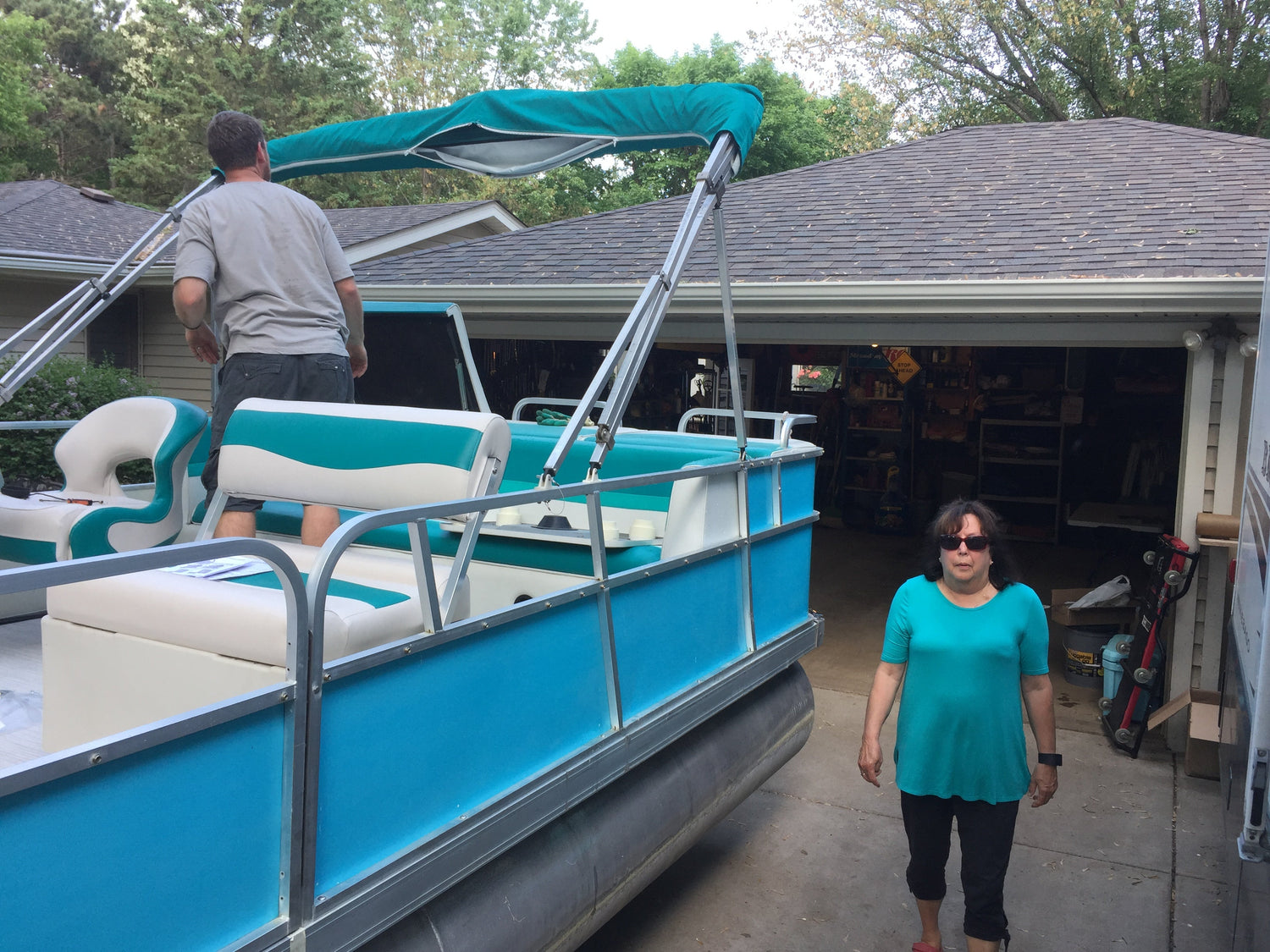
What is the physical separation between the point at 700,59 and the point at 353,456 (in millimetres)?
30713

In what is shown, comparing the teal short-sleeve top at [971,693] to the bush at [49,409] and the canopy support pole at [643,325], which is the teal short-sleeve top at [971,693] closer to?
the canopy support pole at [643,325]

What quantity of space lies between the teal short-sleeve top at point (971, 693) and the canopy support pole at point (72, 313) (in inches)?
115

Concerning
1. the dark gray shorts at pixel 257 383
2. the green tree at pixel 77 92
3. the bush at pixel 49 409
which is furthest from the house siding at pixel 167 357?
the green tree at pixel 77 92

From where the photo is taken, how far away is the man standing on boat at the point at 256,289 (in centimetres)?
320

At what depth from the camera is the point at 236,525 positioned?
314cm

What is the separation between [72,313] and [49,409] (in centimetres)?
759

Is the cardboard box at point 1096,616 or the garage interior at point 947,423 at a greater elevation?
the garage interior at point 947,423

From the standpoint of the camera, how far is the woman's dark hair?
3.03m

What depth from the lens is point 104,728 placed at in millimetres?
2258

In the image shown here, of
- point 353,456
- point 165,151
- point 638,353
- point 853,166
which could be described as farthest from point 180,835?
point 165,151

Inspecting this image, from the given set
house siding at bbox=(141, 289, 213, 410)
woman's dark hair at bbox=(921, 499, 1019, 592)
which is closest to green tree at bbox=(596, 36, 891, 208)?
house siding at bbox=(141, 289, 213, 410)

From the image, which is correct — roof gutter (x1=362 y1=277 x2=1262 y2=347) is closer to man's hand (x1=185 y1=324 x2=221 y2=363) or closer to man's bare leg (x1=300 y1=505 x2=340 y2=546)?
man's hand (x1=185 y1=324 x2=221 y2=363)

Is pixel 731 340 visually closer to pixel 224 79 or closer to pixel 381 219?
pixel 381 219

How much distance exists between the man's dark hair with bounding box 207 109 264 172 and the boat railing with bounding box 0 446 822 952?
1747mm
